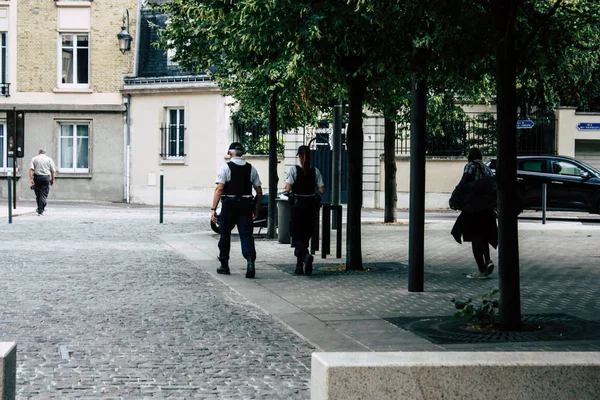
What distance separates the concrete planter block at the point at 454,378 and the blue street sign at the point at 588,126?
30.4 m

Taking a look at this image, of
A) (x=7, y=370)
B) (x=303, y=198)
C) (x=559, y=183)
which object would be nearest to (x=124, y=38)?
(x=559, y=183)

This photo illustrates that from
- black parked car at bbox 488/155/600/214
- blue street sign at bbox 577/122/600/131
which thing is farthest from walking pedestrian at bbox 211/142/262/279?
blue street sign at bbox 577/122/600/131

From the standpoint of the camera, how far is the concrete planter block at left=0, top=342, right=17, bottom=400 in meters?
3.91

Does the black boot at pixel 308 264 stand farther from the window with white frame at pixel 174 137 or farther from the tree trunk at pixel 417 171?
the window with white frame at pixel 174 137

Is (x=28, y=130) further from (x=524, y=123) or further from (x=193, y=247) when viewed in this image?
(x=193, y=247)

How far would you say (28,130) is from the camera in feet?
125

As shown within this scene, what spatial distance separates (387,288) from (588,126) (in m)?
23.6

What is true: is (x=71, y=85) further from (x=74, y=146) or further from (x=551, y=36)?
(x=551, y=36)

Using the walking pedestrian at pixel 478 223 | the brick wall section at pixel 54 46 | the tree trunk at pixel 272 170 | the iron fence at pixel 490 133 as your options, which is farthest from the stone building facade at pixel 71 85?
the walking pedestrian at pixel 478 223

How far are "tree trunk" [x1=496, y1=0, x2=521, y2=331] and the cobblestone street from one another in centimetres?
177

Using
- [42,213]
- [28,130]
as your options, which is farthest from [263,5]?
[28,130]

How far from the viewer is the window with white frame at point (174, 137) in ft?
123

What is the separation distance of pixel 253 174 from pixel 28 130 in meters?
26.7

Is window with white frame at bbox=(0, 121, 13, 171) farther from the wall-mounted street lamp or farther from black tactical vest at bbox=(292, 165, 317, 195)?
black tactical vest at bbox=(292, 165, 317, 195)
